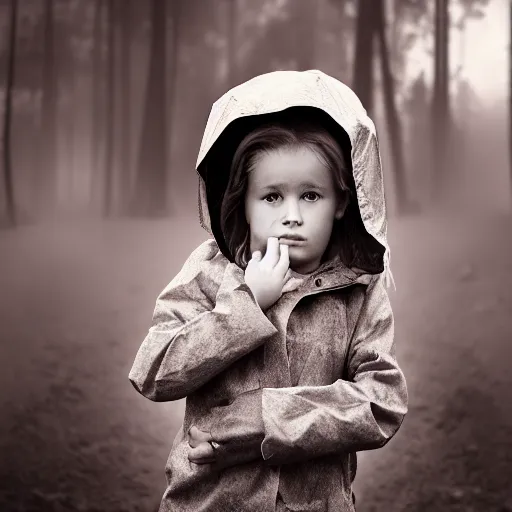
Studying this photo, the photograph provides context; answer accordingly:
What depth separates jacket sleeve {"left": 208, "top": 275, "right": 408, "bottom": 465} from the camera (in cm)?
161

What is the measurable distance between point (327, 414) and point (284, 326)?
18cm

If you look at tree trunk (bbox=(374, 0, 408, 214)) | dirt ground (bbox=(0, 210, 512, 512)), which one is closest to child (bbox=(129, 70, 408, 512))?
dirt ground (bbox=(0, 210, 512, 512))

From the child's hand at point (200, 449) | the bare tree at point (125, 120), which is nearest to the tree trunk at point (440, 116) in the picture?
the bare tree at point (125, 120)

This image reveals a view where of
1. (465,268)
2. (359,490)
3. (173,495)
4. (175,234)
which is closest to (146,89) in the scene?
(175,234)

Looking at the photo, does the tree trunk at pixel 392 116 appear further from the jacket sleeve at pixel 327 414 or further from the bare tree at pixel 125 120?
the jacket sleeve at pixel 327 414

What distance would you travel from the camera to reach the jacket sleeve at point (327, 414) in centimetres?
161

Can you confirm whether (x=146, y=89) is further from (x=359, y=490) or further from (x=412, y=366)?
(x=359, y=490)

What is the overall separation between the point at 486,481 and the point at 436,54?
5.35ft

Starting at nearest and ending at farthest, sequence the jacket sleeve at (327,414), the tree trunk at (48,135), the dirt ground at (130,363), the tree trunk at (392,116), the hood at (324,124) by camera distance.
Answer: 1. the jacket sleeve at (327,414)
2. the hood at (324,124)
3. the dirt ground at (130,363)
4. the tree trunk at (392,116)
5. the tree trunk at (48,135)

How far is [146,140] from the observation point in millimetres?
3705

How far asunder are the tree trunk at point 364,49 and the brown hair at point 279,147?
6.05 ft

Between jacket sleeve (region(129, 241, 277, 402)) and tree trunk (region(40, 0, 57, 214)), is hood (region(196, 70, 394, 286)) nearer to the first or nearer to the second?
jacket sleeve (region(129, 241, 277, 402))

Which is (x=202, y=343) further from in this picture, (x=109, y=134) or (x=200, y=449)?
(x=109, y=134)

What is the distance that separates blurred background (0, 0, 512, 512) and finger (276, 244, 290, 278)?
1711 mm
